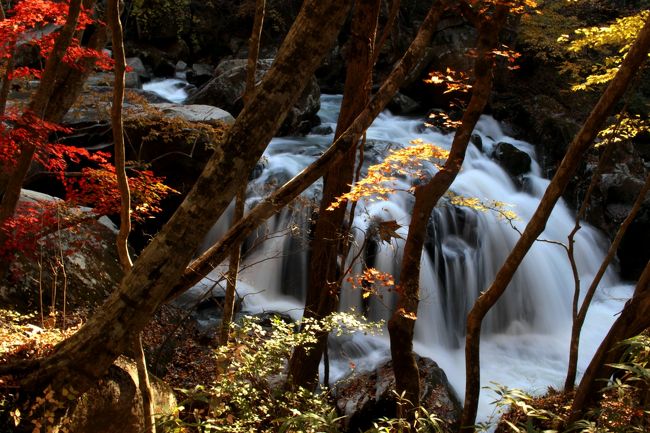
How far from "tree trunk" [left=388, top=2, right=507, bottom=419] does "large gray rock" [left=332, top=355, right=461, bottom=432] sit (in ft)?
4.18

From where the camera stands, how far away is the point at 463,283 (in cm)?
1076

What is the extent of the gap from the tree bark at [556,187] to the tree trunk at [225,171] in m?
2.62

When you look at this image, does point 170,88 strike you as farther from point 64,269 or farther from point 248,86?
point 248,86

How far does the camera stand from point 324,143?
1413cm

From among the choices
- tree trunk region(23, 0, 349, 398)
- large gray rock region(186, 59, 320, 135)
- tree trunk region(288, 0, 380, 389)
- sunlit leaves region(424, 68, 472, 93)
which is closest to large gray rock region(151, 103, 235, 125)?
large gray rock region(186, 59, 320, 135)

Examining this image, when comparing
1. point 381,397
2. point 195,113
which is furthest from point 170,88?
point 381,397

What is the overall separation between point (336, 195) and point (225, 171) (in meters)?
3.29

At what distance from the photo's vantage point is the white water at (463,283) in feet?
30.7

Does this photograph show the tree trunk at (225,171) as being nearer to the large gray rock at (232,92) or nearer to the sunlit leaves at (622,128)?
the sunlit leaves at (622,128)

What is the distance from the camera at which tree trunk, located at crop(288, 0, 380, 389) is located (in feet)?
17.1

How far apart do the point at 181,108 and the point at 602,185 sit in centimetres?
1148

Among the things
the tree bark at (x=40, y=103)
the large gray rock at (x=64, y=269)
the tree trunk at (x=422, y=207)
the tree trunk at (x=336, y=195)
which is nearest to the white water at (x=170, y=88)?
the large gray rock at (x=64, y=269)

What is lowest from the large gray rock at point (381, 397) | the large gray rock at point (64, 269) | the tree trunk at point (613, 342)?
the large gray rock at point (381, 397)

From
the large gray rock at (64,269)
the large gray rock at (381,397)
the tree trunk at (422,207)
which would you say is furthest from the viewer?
the large gray rock at (381,397)
